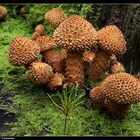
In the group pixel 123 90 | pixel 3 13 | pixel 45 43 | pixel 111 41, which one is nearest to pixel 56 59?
pixel 45 43

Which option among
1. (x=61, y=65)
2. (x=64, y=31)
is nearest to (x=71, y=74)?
(x=61, y=65)

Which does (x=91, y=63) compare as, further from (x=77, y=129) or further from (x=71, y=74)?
(x=77, y=129)

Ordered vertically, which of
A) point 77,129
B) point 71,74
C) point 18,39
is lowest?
point 77,129

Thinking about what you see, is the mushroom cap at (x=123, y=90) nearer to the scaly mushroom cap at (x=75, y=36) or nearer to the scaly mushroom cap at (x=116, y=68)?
the scaly mushroom cap at (x=75, y=36)

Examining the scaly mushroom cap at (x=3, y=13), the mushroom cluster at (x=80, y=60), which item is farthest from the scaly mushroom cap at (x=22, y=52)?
the scaly mushroom cap at (x=3, y=13)

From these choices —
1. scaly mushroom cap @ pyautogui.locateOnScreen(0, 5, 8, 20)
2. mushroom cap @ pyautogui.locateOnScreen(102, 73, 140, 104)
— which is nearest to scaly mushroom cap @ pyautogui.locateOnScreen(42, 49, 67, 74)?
mushroom cap @ pyautogui.locateOnScreen(102, 73, 140, 104)

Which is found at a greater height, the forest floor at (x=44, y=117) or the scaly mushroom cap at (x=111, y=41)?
the scaly mushroom cap at (x=111, y=41)

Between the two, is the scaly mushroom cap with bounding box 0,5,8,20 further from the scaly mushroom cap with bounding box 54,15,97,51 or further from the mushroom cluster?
the scaly mushroom cap with bounding box 54,15,97,51
